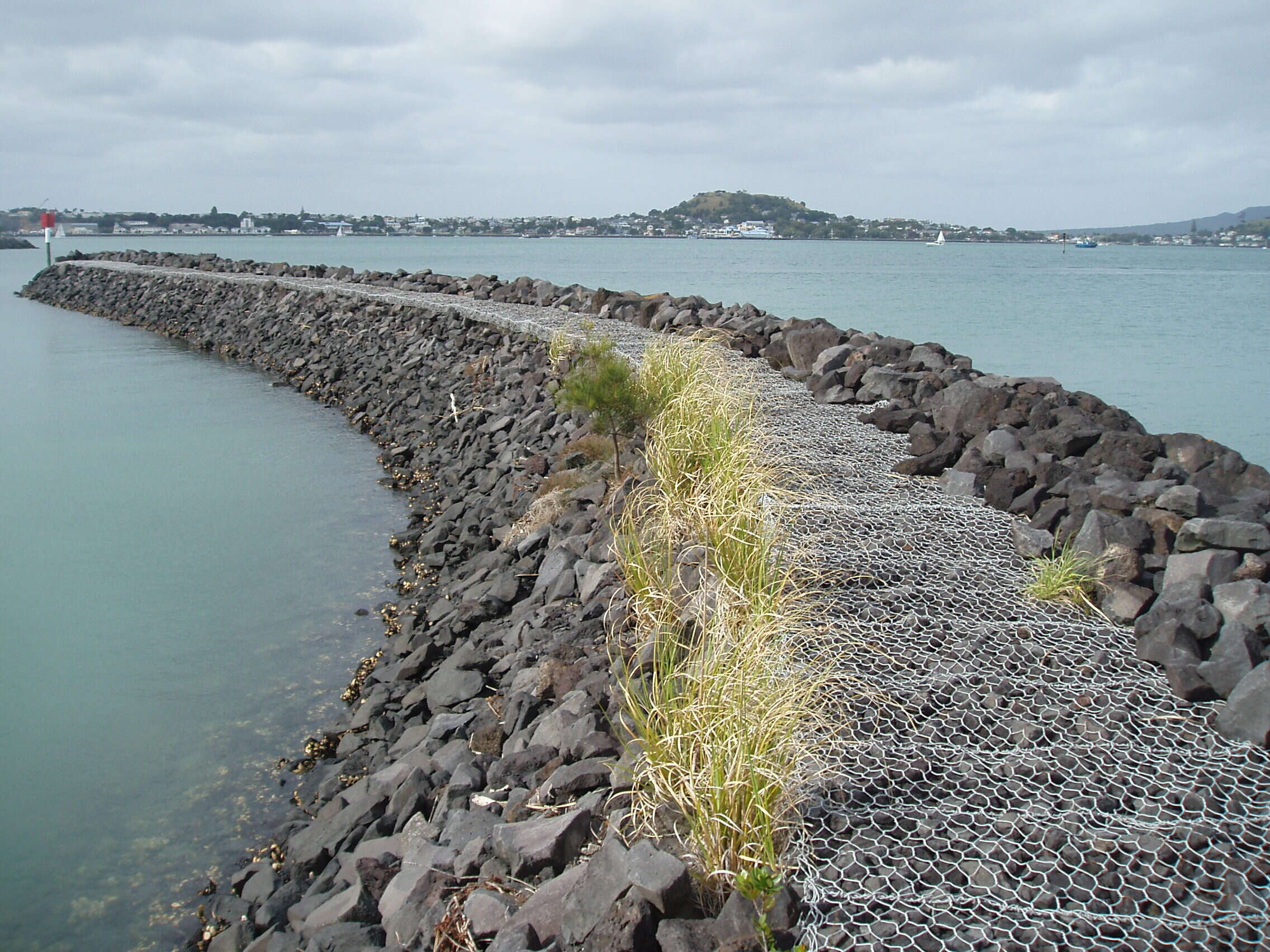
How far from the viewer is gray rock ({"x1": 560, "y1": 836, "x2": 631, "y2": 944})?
2436 millimetres

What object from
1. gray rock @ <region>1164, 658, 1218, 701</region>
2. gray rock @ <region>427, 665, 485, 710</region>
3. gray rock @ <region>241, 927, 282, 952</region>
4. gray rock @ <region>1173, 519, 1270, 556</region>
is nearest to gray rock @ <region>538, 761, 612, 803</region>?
gray rock @ <region>241, 927, 282, 952</region>

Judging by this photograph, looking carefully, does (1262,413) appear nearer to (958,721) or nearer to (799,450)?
(799,450)

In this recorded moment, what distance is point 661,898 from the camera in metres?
2.41

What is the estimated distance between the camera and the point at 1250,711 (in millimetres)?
3188

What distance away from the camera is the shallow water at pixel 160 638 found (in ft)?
14.4

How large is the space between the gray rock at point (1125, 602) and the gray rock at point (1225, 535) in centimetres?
52

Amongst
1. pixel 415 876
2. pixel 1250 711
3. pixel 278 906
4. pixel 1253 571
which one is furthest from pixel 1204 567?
pixel 278 906

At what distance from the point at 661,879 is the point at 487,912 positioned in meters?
0.64

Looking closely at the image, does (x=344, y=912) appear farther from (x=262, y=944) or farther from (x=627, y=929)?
(x=627, y=929)

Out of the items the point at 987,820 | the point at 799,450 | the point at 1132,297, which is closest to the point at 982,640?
the point at 987,820

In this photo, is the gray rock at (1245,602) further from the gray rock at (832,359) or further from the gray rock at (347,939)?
the gray rock at (832,359)

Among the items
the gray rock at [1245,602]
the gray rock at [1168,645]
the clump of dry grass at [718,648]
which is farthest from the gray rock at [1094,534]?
the clump of dry grass at [718,648]

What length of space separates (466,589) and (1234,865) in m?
4.96

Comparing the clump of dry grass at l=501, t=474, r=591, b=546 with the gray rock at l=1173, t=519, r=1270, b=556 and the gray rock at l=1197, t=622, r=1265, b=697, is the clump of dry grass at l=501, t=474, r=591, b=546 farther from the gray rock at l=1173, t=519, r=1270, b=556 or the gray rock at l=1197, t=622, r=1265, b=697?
the gray rock at l=1197, t=622, r=1265, b=697
